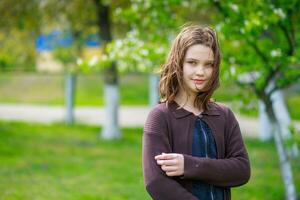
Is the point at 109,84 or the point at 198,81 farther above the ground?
the point at 198,81

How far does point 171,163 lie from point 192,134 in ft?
0.60

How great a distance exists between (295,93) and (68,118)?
11.0 meters

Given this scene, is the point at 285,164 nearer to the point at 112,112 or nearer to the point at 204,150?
the point at 204,150

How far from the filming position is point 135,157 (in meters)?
10.5

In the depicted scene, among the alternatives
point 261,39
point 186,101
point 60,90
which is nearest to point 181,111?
point 186,101

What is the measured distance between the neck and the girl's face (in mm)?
48

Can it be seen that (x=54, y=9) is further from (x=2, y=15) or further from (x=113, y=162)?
(x=113, y=162)

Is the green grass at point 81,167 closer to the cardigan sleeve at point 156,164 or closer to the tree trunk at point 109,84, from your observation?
the tree trunk at point 109,84

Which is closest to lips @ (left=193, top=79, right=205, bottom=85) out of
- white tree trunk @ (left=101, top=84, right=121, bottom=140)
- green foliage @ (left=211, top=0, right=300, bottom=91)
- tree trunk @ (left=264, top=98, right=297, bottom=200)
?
green foliage @ (left=211, top=0, right=300, bottom=91)

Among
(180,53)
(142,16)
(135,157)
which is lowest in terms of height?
(135,157)

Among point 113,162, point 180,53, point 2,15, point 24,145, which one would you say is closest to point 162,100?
point 180,53

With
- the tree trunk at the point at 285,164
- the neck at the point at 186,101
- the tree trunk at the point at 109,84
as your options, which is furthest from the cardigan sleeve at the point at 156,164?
the tree trunk at the point at 109,84

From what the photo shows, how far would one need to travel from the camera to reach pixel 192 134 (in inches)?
104

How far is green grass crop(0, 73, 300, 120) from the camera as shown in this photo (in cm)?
2225
